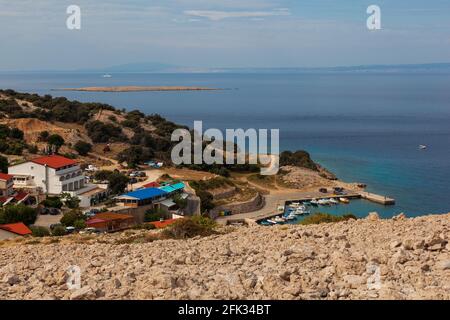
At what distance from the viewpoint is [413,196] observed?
4234 cm

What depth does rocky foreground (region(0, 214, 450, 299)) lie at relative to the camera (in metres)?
6.56

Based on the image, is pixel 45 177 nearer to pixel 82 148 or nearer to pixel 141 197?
pixel 141 197

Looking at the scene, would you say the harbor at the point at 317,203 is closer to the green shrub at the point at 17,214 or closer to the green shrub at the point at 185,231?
the green shrub at the point at 17,214

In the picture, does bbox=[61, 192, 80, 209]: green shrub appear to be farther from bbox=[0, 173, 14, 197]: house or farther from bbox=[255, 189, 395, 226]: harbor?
bbox=[255, 189, 395, 226]: harbor

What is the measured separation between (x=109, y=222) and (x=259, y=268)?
16.1 m

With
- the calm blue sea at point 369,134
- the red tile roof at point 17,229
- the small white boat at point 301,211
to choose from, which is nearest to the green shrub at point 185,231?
the red tile roof at point 17,229

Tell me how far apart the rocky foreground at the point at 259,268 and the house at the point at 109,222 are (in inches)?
448

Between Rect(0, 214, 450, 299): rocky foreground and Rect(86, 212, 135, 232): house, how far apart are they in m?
11.4

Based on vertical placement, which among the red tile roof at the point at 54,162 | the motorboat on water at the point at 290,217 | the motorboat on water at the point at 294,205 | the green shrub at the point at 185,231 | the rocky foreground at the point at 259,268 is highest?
the rocky foreground at the point at 259,268

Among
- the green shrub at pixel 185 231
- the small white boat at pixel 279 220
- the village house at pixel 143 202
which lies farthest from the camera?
the small white boat at pixel 279 220

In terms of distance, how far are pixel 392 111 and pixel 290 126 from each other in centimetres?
3237

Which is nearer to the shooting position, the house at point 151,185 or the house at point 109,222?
the house at point 109,222

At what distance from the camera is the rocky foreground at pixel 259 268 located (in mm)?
6559

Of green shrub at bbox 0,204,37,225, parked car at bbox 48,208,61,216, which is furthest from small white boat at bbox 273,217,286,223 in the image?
green shrub at bbox 0,204,37,225
